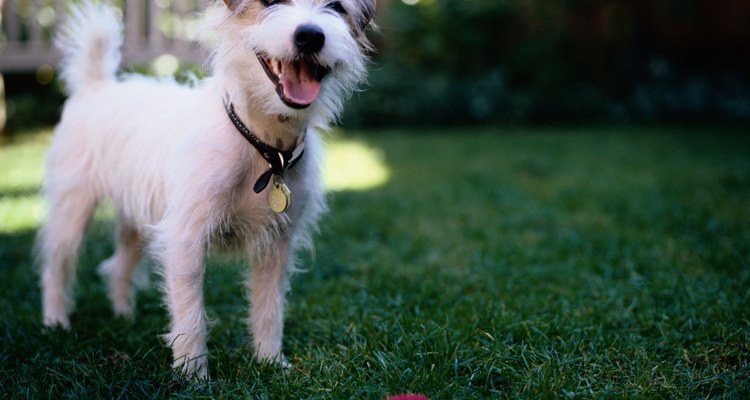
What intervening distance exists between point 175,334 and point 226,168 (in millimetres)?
734

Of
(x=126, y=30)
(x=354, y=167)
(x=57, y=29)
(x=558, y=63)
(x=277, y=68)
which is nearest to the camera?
(x=277, y=68)

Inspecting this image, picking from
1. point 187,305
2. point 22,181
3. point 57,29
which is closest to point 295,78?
point 187,305

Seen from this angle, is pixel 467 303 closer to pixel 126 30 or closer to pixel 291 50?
pixel 291 50

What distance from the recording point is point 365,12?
8.74 feet

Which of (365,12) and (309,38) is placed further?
(365,12)

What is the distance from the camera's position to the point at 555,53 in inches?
456

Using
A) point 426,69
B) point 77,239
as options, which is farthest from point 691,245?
point 426,69

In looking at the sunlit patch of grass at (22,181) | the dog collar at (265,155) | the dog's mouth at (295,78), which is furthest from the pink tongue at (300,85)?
the sunlit patch of grass at (22,181)

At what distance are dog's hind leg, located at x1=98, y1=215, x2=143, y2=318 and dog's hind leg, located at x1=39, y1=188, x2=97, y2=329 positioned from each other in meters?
0.22

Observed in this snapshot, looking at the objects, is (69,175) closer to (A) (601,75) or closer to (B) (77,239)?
(B) (77,239)

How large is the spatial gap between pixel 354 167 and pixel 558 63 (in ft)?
19.4

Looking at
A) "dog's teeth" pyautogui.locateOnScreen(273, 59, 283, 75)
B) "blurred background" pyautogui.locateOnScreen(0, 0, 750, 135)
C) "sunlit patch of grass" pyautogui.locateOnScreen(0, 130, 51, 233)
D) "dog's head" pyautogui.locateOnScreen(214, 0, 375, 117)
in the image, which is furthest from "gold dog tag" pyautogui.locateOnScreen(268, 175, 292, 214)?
"blurred background" pyautogui.locateOnScreen(0, 0, 750, 135)

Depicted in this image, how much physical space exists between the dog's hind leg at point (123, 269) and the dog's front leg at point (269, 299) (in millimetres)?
923

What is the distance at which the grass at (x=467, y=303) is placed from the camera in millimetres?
2461
